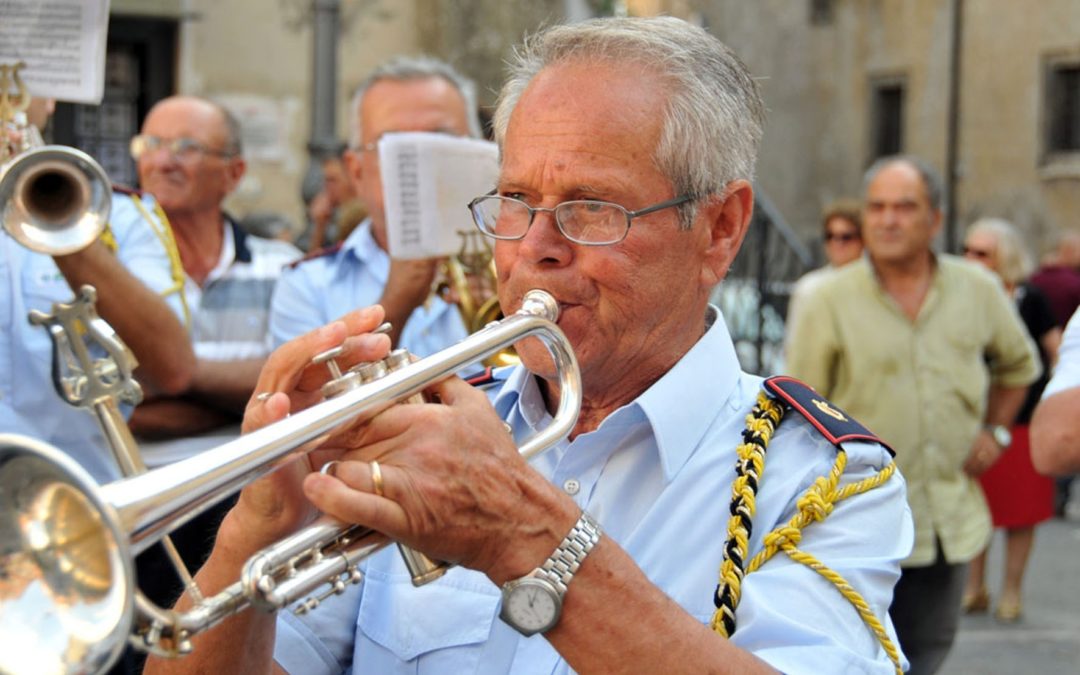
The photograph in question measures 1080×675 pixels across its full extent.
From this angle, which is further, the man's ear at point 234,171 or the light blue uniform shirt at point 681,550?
the man's ear at point 234,171

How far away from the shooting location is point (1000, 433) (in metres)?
5.55

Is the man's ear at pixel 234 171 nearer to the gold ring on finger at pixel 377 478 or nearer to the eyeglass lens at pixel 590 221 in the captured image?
the eyeglass lens at pixel 590 221

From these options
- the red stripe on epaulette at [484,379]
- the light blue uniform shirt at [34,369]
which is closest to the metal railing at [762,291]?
the light blue uniform shirt at [34,369]

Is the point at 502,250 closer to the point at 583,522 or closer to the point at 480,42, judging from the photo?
the point at 583,522

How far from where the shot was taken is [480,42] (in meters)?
12.9

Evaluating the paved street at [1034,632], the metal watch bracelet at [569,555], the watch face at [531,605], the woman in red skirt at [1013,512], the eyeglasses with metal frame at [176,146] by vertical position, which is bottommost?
the paved street at [1034,632]

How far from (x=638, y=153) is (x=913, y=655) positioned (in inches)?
115

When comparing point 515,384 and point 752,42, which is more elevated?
point 752,42

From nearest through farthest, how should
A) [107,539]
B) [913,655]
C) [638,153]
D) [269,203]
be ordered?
1. [107,539]
2. [638,153]
3. [913,655]
4. [269,203]

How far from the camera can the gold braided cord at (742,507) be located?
6.19 ft

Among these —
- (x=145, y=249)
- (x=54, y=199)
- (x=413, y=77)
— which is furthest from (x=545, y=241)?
(x=413, y=77)

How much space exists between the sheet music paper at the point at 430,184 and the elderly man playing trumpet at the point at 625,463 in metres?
1.50

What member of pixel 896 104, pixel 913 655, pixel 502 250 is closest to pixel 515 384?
pixel 502 250

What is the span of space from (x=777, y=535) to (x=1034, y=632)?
17.2 ft
